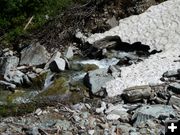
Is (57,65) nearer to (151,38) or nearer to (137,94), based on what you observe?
(137,94)

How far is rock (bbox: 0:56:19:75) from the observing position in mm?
11446

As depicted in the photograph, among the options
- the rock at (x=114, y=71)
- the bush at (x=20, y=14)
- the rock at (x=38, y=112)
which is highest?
the bush at (x=20, y=14)

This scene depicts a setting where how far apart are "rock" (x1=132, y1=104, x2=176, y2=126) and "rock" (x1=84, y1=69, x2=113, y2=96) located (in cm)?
140

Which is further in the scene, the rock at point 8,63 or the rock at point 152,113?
the rock at point 8,63

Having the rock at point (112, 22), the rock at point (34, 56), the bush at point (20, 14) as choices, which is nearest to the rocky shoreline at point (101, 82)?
the rock at point (34, 56)

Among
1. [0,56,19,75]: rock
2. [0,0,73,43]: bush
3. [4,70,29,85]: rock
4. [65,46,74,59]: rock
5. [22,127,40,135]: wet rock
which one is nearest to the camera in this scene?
[22,127,40,135]: wet rock

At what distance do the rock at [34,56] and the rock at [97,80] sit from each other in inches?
65.2

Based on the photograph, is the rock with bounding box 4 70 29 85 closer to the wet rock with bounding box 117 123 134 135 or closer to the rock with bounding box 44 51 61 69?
the rock with bounding box 44 51 61 69

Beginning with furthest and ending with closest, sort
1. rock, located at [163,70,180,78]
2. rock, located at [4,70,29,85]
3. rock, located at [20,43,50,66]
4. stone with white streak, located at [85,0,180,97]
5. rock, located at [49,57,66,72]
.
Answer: rock, located at [20,43,50,66], rock, located at [49,57,66,72], rock, located at [4,70,29,85], stone with white streak, located at [85,0,180,97], rock, located at [163,70,180,78]

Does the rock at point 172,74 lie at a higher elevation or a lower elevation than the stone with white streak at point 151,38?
lower

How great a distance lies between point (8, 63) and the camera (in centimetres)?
1173

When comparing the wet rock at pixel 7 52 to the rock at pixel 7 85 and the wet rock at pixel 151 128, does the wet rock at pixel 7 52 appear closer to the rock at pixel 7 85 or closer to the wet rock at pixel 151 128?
the rock at pixel 7 85

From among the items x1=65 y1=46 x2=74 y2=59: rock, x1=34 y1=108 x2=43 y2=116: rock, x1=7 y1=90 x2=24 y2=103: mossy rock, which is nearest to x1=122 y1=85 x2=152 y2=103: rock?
x1=34 y1=108 x2=43 y2=116: rock

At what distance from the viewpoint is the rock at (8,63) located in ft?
37.6
